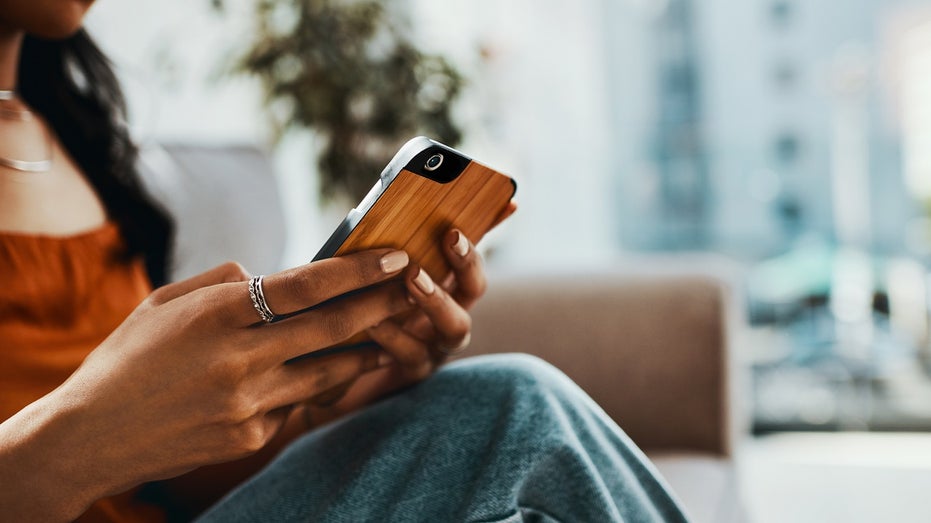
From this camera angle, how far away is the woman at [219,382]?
46 cm

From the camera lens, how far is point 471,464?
0.58m

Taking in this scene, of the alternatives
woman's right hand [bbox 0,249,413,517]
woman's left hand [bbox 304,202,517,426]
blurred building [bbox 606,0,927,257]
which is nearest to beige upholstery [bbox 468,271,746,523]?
woman's left hand [bbox 304,202,517,426]

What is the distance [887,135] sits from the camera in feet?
7.47

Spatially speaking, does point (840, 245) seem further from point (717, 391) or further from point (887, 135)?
point (717, 391)

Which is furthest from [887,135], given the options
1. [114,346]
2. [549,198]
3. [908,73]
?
[114,346]

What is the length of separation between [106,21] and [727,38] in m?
1.87

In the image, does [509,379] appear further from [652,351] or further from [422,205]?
[652,351]

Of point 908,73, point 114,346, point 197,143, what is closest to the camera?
point 114,346

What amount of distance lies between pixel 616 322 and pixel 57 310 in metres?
0.67

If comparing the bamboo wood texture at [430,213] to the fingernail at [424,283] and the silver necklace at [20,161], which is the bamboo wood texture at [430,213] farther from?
the silver necklace at [20,161]

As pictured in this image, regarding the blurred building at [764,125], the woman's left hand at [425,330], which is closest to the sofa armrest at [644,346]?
the woman's left hand at [425,330]

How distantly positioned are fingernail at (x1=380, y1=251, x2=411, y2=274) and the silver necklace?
19.3 inches

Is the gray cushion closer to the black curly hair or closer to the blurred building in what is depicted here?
the black curly hair

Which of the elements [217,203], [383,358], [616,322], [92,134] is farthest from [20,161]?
[616,322]
